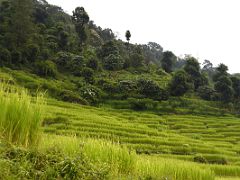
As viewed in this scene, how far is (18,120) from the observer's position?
7.57 meters

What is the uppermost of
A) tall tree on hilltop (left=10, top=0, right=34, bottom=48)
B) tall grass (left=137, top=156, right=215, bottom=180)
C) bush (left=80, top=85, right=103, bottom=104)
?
tall tree on hilltop (left=10, top=0, right=34, bottom=48)

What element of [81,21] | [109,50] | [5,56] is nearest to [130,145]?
[5,56]

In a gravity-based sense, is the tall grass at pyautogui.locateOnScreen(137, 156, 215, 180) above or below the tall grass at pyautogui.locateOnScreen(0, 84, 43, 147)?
below

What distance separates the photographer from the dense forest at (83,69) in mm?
54531

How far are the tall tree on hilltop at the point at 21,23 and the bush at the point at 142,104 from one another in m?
17.5

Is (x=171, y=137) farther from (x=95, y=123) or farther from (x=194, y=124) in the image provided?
(x=194, y=124)

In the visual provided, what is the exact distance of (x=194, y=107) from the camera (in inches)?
2259

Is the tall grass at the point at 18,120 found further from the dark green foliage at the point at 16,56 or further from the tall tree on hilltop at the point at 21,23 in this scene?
the tall tree on hilltop at the point at 21,23

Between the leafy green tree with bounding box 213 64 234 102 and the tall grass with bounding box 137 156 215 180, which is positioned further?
the leafy green tree with bounding box 213 64 234 102

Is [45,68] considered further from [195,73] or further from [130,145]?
[130,145]

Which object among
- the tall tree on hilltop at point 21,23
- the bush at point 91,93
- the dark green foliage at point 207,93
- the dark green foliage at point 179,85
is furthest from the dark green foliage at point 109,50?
the bush at point 91,93

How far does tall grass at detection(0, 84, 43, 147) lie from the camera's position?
24.6ft

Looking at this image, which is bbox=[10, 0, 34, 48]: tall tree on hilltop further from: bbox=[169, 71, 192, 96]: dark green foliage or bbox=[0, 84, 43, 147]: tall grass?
bbox=[0, 84, 43, 147]: tall grass

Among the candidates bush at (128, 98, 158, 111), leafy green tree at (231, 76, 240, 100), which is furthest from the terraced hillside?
leafy green tree at (231, 76, 240, 100)
